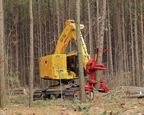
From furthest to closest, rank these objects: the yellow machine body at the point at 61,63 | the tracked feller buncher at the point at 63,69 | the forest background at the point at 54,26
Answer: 1. the forest background at the point at 54,26
2. the yellow machine body at the point at 61,63
3. the tracked feller buncher at the point at 63,69

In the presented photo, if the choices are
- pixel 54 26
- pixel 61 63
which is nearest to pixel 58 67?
pixel 61 63

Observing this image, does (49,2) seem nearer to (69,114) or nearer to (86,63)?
(86,63)

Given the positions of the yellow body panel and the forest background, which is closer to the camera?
the yellow body panel

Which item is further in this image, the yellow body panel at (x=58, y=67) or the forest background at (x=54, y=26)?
the forest background at (x=54, y=26)

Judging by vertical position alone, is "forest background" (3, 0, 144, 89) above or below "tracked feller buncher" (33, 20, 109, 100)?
above

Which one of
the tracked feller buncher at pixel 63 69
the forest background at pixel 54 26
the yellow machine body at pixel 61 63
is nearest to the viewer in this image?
the tracked feller buncher at pixel 63 69

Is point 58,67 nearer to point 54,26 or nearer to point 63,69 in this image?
point 63,69

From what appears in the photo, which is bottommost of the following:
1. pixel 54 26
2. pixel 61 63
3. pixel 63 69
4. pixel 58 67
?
pixel 63 69

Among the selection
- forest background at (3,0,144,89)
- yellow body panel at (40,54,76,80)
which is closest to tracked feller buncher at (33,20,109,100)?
yellow body panel at (40,54,76,80)

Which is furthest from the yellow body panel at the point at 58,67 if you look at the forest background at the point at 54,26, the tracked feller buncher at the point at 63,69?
the forest background at the point at 54,26

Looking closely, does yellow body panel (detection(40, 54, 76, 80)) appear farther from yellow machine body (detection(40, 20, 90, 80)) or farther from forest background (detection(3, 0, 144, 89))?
forest background (detection(3, 0, 144, 89))

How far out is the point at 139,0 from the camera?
2605cm

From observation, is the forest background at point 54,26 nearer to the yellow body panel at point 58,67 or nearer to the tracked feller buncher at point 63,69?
the tracked feller buncher at point 63,69

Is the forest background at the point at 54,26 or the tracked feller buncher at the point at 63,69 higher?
the forest background at the point at 54,26
